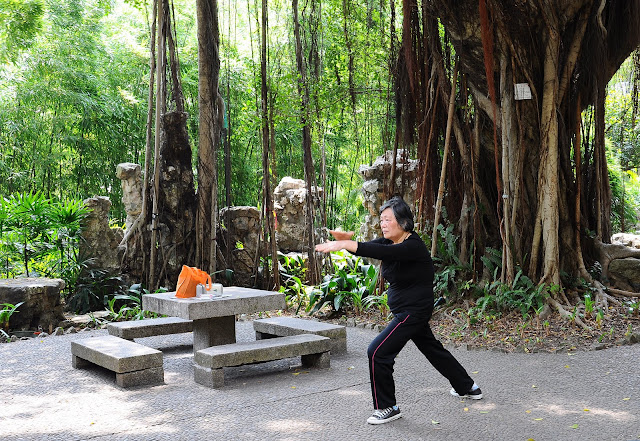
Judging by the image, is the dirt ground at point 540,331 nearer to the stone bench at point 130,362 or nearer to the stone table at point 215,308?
the stone table at point 215,308

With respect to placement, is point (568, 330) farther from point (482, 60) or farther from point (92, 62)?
point (92, 62)

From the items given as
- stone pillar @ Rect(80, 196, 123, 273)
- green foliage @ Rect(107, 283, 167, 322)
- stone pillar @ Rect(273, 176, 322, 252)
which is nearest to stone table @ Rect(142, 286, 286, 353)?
green foliage @ Rect(107, 283, 167, 322)

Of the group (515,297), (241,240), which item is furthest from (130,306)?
(515,297)

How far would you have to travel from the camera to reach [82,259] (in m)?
8.44

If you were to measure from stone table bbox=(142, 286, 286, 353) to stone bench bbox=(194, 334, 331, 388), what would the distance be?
0.29 meters

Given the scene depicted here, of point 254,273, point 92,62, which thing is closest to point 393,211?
point 254,273

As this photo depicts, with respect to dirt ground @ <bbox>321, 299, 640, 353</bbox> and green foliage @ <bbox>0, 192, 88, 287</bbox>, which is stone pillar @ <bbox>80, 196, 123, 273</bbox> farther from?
dirt ground @ <bbox>321, 299, 640, 353</bbox>

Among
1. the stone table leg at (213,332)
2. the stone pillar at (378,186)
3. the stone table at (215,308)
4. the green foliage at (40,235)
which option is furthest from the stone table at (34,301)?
the stone pillar at (378,186)

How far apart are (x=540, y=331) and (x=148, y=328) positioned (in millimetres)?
3506

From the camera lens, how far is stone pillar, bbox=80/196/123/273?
28.1ft

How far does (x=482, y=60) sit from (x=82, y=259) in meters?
5.56

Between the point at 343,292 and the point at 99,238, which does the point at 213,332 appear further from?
the point at 99,238

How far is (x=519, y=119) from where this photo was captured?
645 centimetres

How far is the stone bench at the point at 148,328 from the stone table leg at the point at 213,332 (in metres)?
0.62
